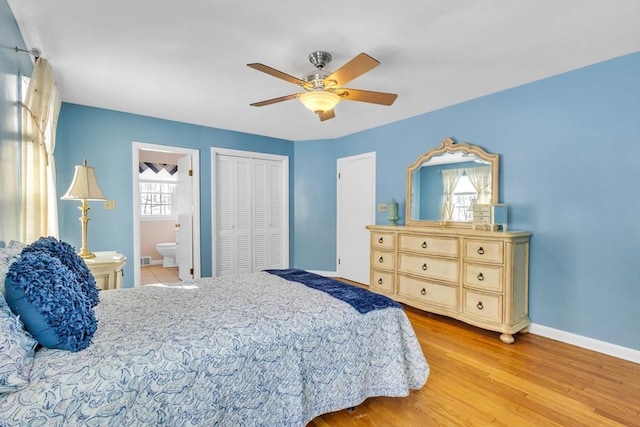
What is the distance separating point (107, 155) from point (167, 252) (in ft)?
9.06

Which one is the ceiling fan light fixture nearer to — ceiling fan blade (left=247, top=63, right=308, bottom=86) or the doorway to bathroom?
ceiling fan blade (left=247, top=63, right=308, bottom=86)

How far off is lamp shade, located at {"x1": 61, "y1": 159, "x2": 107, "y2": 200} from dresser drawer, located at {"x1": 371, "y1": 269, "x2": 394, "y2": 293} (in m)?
3.08

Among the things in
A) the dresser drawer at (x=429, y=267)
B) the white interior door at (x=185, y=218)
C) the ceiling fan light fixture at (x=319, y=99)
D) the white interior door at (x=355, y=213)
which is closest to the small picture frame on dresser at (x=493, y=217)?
the dresser drawer at (x=429, y=267)

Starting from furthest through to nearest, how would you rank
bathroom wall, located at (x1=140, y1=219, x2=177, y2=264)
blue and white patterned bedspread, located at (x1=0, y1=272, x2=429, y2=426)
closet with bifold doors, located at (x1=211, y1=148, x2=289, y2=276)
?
1. bathroom wall, located at (x1=140, y1=219, x2=177, y2=264)
2. closet with bifold doors, located at (x1=211, y1=148, x2=289, y2=276)
3. blue and white patterned bedspread, located at (x1=0, y1=272, x2=429, y2=426)

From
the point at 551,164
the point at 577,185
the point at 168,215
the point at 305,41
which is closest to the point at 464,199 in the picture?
the point at 551,164

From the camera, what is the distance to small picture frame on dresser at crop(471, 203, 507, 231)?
3.01 m

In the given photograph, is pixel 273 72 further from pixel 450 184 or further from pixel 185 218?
pixel 185 218

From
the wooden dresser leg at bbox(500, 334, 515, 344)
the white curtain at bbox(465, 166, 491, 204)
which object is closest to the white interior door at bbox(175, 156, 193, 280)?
the white curtain at bbox(465, 166, 491, 204)

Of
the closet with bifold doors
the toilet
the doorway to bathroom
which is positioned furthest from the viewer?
the toilet

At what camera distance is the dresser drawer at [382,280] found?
12.1 feet

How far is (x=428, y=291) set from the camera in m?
3.28

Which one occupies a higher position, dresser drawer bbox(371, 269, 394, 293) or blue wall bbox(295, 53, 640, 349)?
blue wall bbox(295, 53, 640, 349)

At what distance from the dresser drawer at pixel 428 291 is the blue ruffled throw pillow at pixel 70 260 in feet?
9.52

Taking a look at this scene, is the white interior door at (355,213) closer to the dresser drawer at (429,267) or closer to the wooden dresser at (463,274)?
the wooden dresser at (463,274)
